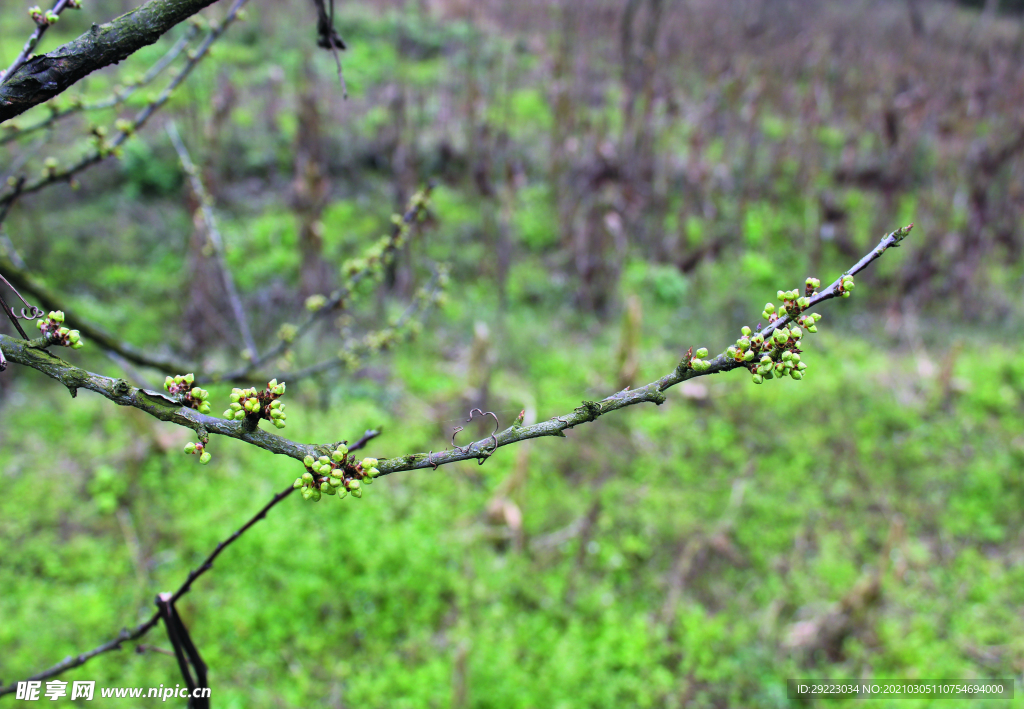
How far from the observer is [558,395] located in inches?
162

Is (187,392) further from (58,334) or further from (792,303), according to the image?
(792,303)

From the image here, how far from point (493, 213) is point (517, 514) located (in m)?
3.23

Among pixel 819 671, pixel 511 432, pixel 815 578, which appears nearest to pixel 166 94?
pixel 511 432

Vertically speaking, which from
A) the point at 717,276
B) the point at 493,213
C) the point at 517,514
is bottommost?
the point at 517,514

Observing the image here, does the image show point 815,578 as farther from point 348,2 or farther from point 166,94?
point 348,2

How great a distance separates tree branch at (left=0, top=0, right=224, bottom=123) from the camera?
0.63 metres

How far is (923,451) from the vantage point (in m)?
3.93

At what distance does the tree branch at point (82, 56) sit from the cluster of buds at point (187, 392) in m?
0.35

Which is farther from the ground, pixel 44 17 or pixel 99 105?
pixel 99 105

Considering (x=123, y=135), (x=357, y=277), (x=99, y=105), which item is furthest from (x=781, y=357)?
(x=99, y=105)

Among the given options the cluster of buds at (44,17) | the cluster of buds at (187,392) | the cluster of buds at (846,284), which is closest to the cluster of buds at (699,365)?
the cluster of buds at (846,284)

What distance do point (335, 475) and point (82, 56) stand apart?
56 centimetres

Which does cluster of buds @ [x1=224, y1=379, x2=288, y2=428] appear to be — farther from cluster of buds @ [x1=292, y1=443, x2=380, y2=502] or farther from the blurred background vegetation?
the blurred background vegetation

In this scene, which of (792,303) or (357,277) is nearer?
(792,303)
